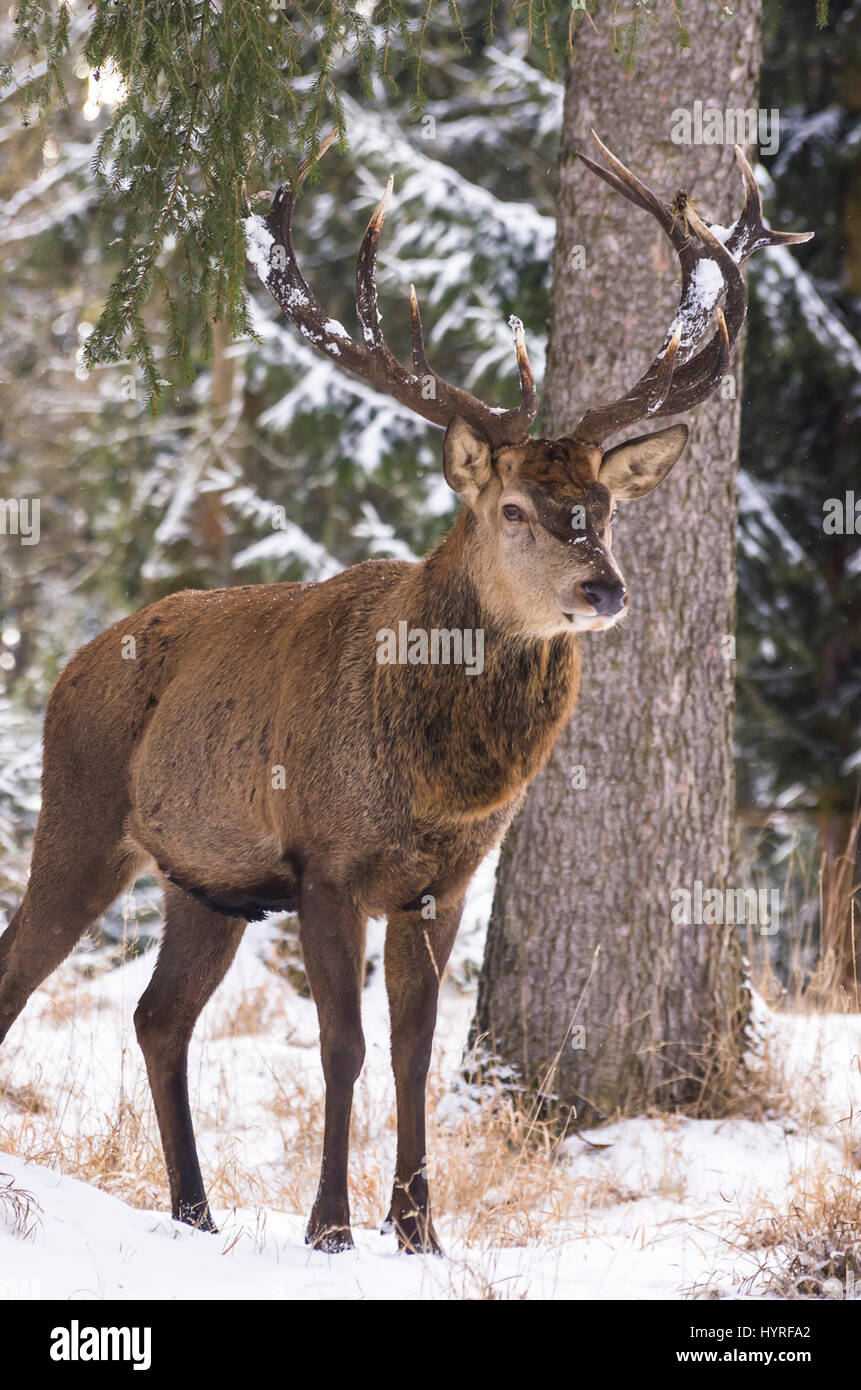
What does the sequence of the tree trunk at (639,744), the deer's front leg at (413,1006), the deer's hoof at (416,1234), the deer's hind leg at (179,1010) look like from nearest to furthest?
the deer's hoof at (416,1234) < the deer's front leg at (413,1006) < the deer's hind leg at (179,1010) < the tree trunk at (639,744)

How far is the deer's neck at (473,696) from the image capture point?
16.0ft

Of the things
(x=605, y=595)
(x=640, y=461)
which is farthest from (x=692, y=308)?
(x=605, y=595)

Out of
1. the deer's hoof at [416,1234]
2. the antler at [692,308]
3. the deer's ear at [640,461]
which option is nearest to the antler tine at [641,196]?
the antler at [692,308]

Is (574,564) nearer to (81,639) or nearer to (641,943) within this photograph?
(641,943)

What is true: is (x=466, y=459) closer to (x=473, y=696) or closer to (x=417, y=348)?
(x=417, y=348)

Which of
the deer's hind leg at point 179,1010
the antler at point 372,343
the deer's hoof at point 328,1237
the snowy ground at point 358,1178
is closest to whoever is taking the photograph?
the snowy ground at point 358,1178

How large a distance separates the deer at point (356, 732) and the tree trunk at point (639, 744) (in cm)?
92

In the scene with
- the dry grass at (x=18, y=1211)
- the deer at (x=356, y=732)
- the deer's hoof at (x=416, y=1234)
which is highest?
the deer at (x=356, y=732)

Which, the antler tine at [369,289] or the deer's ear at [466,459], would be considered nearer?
the deer's ear at [466,459]

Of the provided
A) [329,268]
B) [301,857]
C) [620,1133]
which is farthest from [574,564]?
[329,268]

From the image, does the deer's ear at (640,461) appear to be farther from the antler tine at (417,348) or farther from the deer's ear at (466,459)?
the antler tine at (417,348)

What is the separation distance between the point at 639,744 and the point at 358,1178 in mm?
2164

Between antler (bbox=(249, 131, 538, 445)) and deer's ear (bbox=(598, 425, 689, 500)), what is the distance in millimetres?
→ 350

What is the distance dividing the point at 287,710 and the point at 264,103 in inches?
80.9
